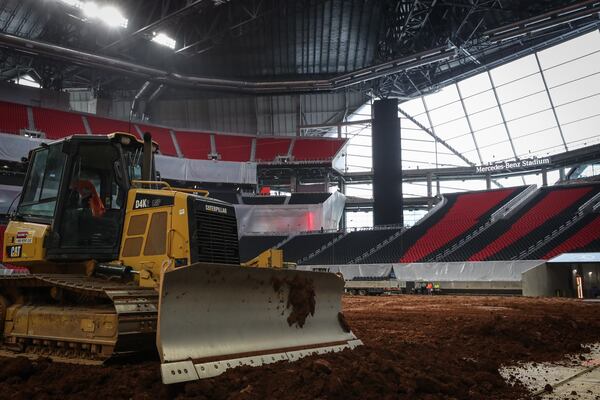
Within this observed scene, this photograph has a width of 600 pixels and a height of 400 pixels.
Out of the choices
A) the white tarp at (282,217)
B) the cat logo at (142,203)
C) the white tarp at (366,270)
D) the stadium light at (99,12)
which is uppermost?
the stadium light at (99,12)

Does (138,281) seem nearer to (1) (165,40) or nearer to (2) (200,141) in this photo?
(1) (165,40)

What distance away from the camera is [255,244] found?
125 feet

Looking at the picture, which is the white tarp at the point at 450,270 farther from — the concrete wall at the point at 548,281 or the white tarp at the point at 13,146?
the white tarp at the point at 13,146

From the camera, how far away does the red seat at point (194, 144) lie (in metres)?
40.8

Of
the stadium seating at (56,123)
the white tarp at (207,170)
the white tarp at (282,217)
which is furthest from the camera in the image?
the white tarp at (282,217)

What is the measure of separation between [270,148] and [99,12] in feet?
60.2

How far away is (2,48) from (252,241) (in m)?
20.3

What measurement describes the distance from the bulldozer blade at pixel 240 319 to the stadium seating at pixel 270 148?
36.4m

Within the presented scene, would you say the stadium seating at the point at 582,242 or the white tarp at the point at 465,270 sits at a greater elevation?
the stadium seating at the point at 582,242

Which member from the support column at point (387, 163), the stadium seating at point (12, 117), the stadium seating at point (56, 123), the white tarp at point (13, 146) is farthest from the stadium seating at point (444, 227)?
the stadium seating at point (12, 117)

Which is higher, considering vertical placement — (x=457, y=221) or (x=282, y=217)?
(x=282, y=217)

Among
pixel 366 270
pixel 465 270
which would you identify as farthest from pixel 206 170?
pixel 465 270

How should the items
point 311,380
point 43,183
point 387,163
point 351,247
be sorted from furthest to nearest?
point 351,247
point 387,163
point 43,183
point 311,380

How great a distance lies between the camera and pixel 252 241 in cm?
3862
